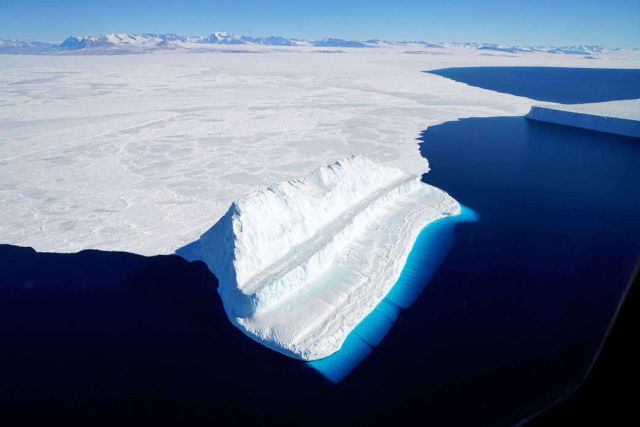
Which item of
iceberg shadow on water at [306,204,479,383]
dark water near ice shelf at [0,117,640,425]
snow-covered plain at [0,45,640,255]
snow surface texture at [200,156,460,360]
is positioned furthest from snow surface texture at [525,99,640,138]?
snow surface texture at [200,156,460,360]

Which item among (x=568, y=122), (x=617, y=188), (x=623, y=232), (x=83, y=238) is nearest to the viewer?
(x=83, y=238)

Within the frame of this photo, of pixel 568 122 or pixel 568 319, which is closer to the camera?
pixel 568 319

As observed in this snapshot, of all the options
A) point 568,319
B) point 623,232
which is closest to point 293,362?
point 568,319

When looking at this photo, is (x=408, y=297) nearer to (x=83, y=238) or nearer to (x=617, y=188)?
(x=83, y=238)

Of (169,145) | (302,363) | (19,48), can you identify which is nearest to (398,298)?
(302,363)

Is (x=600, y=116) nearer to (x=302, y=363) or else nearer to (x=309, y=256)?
(x=309, y=256)

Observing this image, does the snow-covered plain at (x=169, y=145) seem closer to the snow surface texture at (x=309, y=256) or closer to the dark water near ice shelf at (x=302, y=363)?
the dark water near ice shelf at (x=302, y=363)

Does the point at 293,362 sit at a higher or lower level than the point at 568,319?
lower

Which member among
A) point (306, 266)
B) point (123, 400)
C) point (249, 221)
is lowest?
point (123, 400)
